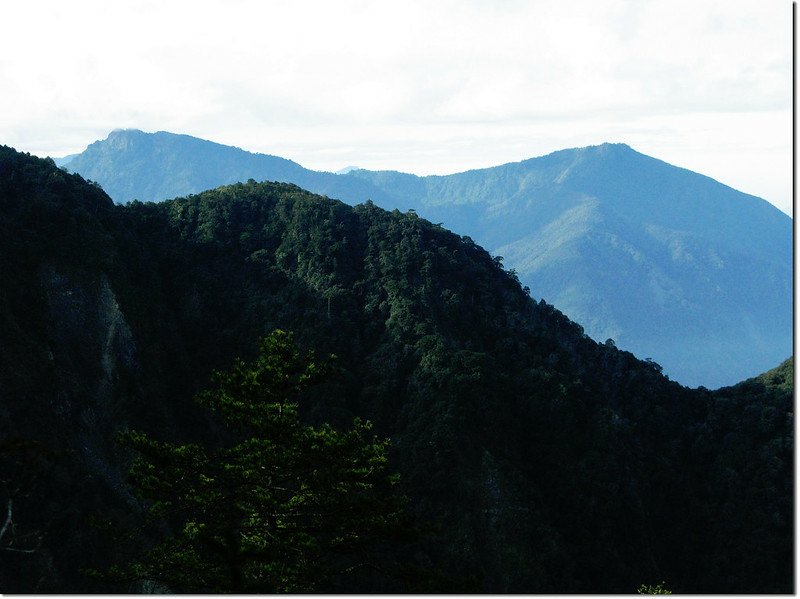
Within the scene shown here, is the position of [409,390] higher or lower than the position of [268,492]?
lower

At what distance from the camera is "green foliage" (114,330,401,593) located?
18.3 m

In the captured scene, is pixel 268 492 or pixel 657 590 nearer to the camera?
pixel 268 492

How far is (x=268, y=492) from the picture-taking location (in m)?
18.4

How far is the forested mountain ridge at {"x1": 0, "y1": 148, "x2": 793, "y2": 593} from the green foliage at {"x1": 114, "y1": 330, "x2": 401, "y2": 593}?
47036 millimetres

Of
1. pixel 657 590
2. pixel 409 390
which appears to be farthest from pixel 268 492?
pixel 409 390

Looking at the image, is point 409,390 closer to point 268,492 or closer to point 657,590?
point 657,590

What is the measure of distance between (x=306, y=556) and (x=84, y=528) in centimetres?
5189

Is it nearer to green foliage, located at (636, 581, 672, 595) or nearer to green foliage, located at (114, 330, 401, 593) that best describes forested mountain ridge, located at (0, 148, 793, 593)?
green foliage, located at (636, 581, 672, 595)

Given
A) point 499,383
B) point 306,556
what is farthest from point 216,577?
point 499,383

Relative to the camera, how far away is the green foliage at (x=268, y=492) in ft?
60.1

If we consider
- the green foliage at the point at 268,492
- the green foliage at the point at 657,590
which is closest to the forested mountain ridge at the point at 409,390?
the green foliage at the point at 657,590

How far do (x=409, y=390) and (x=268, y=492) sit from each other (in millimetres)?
69685

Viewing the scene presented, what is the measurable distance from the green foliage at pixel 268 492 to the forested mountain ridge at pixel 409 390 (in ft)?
154

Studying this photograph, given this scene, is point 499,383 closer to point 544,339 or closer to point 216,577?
point 544,339
